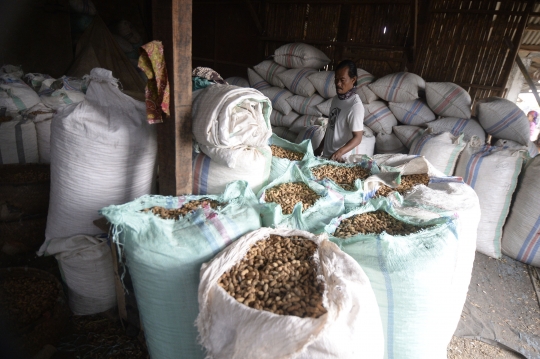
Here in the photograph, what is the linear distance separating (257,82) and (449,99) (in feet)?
8.85

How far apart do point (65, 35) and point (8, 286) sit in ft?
17.6

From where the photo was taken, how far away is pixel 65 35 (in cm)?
558

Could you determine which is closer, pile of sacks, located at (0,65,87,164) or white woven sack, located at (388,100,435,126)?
pile of sacks, located at (0,65,87,164)

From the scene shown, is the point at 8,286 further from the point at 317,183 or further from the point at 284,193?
the point at 317,183

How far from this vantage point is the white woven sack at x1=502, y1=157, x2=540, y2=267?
2.91 m

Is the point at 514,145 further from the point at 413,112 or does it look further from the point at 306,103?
the point at 306,103

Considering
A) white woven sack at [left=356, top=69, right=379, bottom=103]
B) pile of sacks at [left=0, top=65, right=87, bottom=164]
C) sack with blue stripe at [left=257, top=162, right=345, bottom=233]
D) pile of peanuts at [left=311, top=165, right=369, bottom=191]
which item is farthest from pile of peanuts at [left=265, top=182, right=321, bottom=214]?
white woven sack at [left=356, top=69, right=379, bottom=103]

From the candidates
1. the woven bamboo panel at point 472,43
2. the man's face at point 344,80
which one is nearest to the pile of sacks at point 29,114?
the man's face at point 344,80

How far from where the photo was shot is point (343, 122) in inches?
115

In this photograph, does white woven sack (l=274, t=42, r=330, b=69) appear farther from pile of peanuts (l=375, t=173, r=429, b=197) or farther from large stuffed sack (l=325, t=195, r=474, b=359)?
large stuffed sack (l=325, t=195, r=474, b=359)

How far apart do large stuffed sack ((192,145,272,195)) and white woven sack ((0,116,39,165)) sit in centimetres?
180

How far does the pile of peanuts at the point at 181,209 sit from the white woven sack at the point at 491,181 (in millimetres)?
2707

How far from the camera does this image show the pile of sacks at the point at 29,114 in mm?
2611

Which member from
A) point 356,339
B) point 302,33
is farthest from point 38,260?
point 302,33
